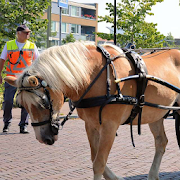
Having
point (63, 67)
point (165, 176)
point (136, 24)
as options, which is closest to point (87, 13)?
point (136, 24)

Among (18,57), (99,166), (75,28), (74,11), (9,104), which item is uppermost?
(74,11)

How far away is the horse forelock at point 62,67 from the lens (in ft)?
Result: 11.8

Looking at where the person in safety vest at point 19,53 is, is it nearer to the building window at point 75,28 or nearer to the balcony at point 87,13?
the building window at point 75,28

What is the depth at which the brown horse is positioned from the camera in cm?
360

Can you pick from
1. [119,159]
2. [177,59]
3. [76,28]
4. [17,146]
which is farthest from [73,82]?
[76,28]

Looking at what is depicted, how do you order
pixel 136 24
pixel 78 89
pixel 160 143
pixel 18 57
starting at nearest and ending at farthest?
pixel 78 89, pixel 160 143, pixel 18 57, pixel 136 24

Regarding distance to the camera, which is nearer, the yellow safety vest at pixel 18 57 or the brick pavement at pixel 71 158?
the brick pavement at pixel 71 158

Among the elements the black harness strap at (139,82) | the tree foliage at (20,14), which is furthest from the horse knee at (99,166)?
the tree foliage at (20,14)

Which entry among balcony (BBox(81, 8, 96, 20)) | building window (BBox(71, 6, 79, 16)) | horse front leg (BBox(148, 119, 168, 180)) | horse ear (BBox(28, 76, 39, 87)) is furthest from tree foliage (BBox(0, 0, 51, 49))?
balcony (BBox(81, 8, 96, 20))

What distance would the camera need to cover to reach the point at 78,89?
3.79 meters

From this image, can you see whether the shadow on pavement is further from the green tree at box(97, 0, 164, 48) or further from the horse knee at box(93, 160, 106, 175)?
the green tree at box(97, 0, 164, 48)

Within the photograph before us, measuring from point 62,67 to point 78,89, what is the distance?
0.31m

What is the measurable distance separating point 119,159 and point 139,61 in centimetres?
218

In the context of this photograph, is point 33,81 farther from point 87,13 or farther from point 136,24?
point 87,13
